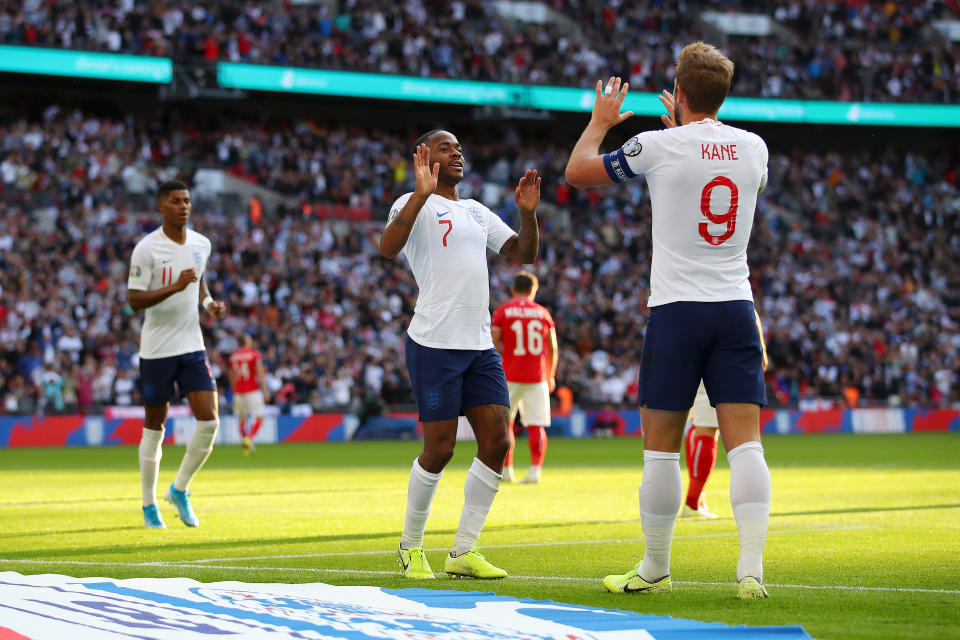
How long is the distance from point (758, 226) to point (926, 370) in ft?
23.2

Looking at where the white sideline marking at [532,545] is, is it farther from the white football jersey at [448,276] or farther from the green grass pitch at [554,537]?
the white football jersey at [448,276]

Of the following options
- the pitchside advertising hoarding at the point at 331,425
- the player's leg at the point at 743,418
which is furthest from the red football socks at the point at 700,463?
the pitchside advertising hoarding at the point at 331,425

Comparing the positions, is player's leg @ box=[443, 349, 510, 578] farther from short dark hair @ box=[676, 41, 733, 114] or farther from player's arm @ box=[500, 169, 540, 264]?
short dark hair @ box=[676, 41, 733, 114]

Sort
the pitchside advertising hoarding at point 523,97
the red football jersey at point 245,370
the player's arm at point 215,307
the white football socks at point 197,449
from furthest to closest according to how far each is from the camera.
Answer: the pitchside advertising hoarding at point 523,97
the red football jersey at point 245,370
the white football socks at point 197,449
the player's arm at point 215,307

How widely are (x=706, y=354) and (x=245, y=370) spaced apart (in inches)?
743

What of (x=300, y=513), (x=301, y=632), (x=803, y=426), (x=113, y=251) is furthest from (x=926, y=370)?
(x=301, y=632)

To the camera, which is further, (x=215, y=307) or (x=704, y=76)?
(x=215, y=307)

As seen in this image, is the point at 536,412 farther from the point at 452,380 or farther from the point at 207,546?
the point at 452,380

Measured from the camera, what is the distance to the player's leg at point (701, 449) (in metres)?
10.8

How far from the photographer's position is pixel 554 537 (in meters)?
9.45

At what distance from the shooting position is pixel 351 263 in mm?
35094

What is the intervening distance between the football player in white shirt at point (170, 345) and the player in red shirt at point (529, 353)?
5.94m

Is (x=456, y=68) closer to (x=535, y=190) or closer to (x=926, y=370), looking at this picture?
(x=926, y=370)

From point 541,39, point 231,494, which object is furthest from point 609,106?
point 541,39
